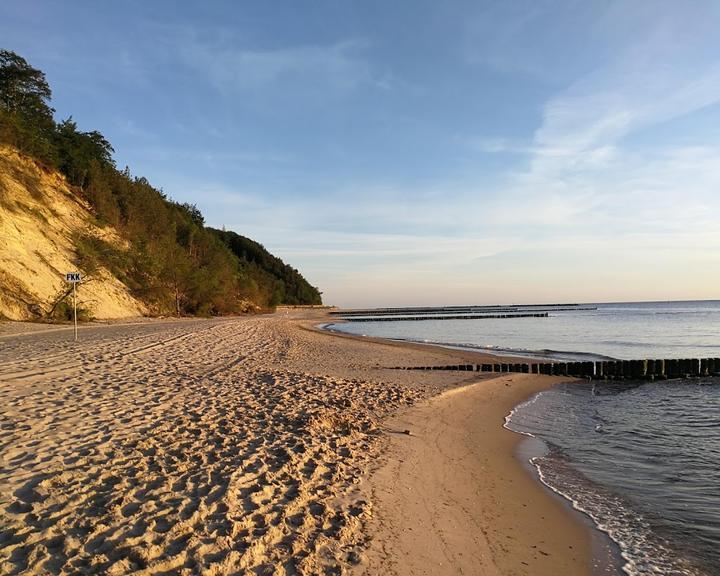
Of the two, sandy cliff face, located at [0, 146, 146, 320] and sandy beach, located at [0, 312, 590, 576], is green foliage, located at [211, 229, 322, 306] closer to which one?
sandy cliff face, located at [0, 146, 146, 320]

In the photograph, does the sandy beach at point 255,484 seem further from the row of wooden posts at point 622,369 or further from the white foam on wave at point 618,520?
the row of wooden posts at point 622,369

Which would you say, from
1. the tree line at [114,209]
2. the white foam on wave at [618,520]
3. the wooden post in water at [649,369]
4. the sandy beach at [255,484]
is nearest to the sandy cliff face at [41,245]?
the tree line at [114,209]

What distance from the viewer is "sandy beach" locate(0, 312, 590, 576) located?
405cm

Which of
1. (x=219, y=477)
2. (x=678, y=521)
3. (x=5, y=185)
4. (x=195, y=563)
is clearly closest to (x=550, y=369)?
(x=678, y=521)

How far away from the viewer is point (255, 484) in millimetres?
5477

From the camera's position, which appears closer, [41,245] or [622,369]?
[622,369]

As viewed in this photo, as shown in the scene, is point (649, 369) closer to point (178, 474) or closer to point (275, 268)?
point (178, 474)

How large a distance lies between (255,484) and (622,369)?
20002 millimetres

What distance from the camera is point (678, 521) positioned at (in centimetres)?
597

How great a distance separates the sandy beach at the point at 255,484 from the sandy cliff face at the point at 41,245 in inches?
757

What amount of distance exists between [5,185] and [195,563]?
3748 centimetres

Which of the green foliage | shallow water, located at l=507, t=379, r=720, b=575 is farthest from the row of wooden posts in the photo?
the green foliage

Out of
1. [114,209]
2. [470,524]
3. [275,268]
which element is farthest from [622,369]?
[275,268]

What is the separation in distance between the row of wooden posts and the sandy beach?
29.8ft
